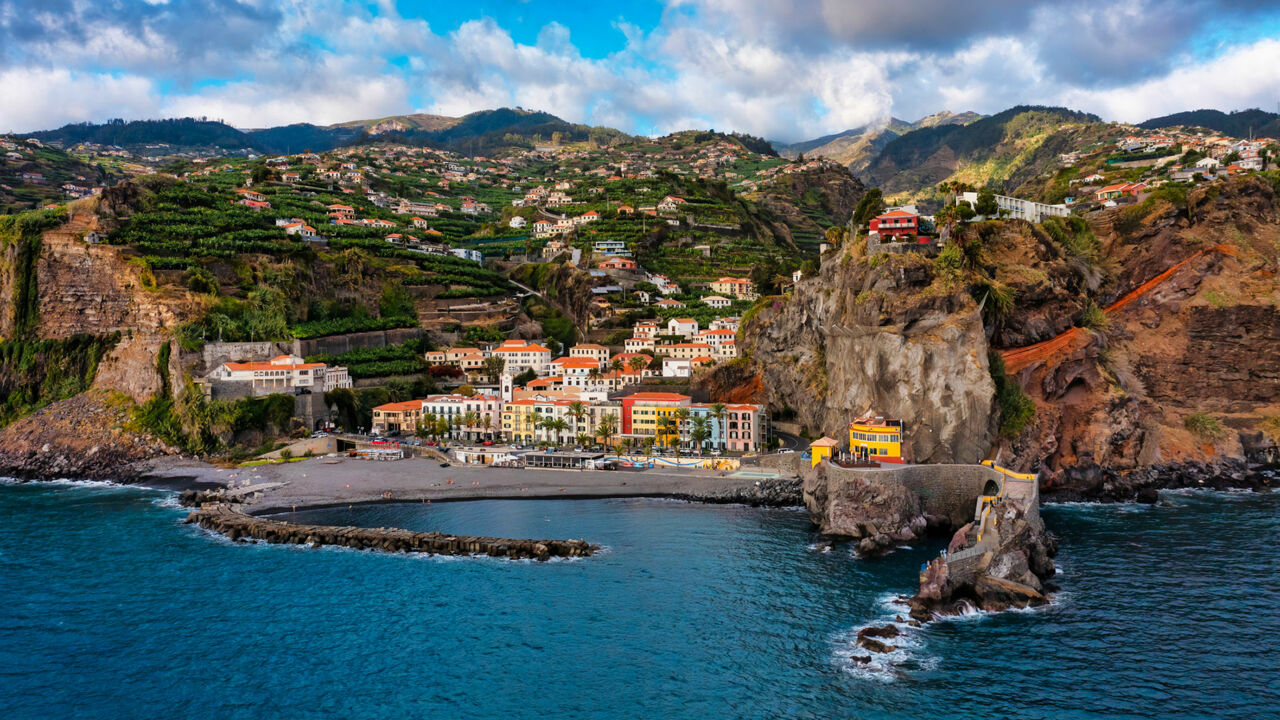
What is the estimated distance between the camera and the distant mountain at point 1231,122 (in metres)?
138

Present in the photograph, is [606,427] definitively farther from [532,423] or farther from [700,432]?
[700,432]

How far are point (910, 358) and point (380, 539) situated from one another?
2867cm

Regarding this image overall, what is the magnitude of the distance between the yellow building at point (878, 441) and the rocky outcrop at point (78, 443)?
48.6 metres

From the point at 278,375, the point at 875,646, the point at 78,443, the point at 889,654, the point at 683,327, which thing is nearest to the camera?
the point at 889,654

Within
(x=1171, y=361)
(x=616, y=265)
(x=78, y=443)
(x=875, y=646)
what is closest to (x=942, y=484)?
(x=875, y=646)

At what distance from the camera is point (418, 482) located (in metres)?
52.2

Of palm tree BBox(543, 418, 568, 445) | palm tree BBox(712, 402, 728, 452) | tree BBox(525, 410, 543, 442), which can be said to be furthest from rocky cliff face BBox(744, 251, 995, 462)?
tree BBox(525, 410, 543, 442)

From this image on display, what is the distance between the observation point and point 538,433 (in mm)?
63844

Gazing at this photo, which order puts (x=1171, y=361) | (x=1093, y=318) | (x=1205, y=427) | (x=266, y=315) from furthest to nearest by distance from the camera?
(x=266, y=315), (x=1171, y=361), (x=1093, y=318), (x=1205, y=427)

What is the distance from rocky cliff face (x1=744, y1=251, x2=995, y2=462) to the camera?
141 ft

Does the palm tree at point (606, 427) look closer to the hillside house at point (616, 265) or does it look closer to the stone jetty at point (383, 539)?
the stone jetty at point (383, 539)

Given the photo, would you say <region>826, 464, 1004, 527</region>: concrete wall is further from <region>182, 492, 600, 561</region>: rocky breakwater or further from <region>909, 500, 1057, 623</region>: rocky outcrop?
<region>182, 492, 600, 561</region>: rocky breakwater

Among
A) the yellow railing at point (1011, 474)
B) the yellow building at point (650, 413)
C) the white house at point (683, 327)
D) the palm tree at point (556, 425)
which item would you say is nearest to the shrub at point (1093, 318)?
the yellow railing at point (1011, 474)

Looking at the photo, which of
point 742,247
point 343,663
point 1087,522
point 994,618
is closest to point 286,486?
point 343,663
